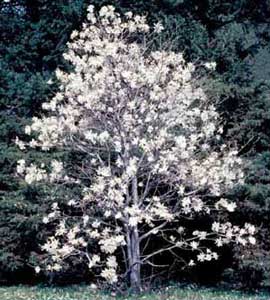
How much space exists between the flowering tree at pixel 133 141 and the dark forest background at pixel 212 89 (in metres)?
0.67

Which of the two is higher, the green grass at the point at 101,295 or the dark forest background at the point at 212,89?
the dark forest background at the point at 212,89

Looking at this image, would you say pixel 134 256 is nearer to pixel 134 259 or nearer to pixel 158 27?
pixel 134 259

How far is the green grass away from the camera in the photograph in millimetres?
10492

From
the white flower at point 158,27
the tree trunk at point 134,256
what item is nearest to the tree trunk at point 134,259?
the tree trunk at point 134,256

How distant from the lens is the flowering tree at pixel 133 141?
10578 mm

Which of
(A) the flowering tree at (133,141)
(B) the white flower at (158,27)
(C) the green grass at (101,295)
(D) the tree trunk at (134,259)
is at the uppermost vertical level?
(B) the white flower at (158,27)

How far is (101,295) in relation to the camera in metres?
10.8

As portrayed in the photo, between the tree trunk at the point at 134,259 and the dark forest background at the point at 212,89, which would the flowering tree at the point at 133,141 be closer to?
the tree trunk at the point at 134,259

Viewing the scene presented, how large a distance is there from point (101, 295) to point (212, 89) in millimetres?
4362

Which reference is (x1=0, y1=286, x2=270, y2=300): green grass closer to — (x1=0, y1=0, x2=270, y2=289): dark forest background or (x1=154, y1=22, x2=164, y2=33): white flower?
(x1=0, y1=0, x2=270, y2=289): dark forest background

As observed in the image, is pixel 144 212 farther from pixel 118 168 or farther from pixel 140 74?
pixel 140 74

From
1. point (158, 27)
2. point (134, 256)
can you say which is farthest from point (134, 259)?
point (158, 27)

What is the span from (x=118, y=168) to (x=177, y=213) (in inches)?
52.9

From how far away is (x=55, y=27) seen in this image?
17391 mm
